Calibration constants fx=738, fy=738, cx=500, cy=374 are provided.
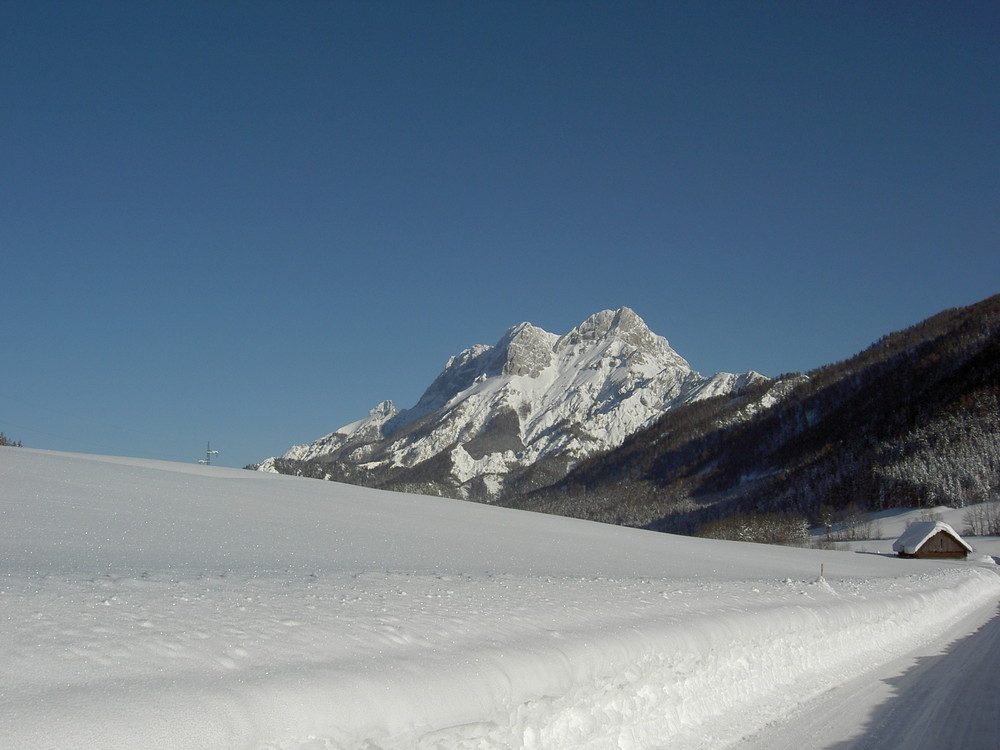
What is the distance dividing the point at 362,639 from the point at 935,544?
7914cm

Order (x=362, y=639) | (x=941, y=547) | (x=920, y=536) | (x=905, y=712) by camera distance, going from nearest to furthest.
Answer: (x=362, y=639) < (x=905, y=712) < (x=941, y=547) < (x=920, y=536)

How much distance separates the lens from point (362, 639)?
866 centimetres

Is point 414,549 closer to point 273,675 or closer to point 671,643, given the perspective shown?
point 671,643

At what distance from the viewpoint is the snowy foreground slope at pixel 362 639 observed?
6316 millimetres

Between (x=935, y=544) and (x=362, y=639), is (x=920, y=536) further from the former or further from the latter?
(x=362, y=639)

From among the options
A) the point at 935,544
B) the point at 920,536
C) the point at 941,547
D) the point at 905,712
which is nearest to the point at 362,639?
the point at 905,712

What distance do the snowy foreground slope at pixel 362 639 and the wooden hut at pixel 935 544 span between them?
5773cm

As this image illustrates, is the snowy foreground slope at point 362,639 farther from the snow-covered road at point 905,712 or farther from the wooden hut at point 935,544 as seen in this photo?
the wooden hut at point 935,544

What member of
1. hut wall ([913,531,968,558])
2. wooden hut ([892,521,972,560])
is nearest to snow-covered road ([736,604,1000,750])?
wooden hut ([892,521,972,560])

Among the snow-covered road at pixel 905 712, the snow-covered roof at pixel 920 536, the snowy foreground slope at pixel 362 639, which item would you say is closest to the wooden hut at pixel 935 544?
the snow-covered roof at pixel 920 536

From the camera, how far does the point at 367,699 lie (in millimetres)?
7020

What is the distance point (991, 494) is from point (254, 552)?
137991 mm

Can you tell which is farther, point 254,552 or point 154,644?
point 254,552

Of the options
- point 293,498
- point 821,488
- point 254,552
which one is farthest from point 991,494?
point 254,552
